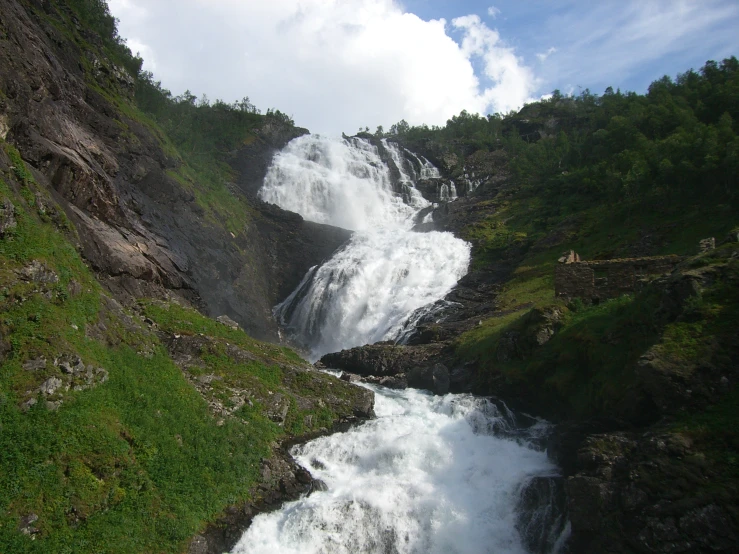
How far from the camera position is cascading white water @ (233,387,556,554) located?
14.8m

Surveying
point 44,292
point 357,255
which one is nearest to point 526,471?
point 44,292

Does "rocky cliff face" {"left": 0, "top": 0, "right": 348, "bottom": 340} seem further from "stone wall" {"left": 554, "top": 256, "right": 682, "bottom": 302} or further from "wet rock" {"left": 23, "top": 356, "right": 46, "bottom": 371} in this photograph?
"stone wall" {"left": 554, "top": 256, "right": 682, "bottom": 302}

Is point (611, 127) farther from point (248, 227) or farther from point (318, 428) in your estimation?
point (318, 428)

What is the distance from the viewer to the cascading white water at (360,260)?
40438 millimetres

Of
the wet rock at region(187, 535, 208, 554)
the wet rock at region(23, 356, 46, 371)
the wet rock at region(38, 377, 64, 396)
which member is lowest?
the wet rock at region(187, 535, 208, 554)

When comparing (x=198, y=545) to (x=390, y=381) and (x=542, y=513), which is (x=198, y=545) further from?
(x=390, y=381)

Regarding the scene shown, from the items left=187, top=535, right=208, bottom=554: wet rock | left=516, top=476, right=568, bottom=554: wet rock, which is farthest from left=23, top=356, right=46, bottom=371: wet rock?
left=516, top=476, right=568, bottom=554: wet rock

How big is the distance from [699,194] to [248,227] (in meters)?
39.5

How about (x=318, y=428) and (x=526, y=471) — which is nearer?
(x=526, y=471)

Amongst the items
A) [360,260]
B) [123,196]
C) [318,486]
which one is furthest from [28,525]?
[360,260]

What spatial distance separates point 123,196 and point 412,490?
81.4 feet

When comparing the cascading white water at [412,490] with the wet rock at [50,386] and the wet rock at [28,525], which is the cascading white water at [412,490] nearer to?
the wet rock at [28,525]

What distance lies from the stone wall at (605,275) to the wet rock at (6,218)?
22.5 metres

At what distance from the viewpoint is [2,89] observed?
2220 cm
